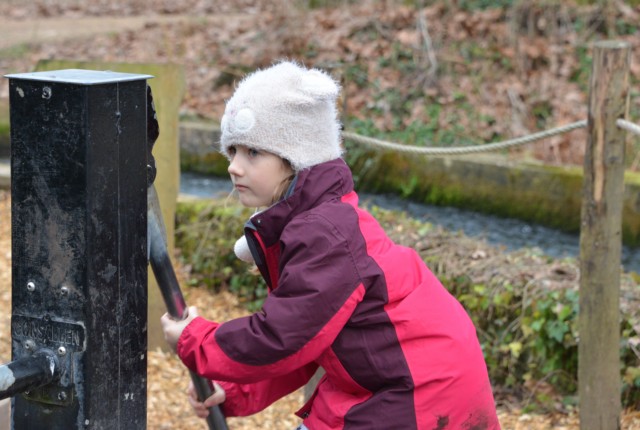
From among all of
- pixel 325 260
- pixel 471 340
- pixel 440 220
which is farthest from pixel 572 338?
pixel 440 220

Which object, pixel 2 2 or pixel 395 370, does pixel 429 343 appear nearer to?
pixel 395 370

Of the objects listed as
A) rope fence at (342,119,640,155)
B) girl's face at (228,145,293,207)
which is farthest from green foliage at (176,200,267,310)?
girl's face at (228,145,293,207)

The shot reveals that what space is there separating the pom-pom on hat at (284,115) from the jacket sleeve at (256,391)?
0.60m

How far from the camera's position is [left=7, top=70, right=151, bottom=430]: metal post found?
1.87 meters

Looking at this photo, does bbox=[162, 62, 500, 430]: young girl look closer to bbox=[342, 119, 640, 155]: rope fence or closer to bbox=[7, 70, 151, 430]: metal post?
bbox=[7, 70, 151, 430]: metal post

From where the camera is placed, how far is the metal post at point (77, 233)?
1.87 m

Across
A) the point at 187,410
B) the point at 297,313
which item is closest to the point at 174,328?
the point at 297,313

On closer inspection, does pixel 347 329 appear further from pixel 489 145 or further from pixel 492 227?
pixel 492 227

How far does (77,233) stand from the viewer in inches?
74.1

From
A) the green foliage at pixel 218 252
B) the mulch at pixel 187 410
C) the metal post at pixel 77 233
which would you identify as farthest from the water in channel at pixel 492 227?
the metal post at pixel 77 233

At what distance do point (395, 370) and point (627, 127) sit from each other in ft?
5.54

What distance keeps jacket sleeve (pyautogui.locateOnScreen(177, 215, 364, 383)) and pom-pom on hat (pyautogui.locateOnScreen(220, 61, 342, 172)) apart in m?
0.23

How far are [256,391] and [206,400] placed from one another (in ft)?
0.54

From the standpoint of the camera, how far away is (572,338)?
4.13 m
